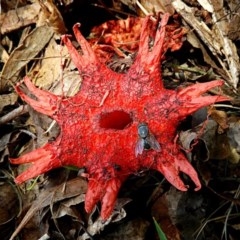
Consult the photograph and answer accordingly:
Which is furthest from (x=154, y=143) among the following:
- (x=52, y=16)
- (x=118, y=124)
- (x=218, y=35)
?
(x=52, y=16)

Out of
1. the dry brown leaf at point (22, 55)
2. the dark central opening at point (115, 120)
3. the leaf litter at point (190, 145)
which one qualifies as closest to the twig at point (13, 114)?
the leaf litter at point (190, 145)

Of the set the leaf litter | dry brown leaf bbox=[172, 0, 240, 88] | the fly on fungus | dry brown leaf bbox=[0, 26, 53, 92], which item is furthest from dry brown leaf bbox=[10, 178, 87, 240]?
dry brown leaf bbox=[172, 0, 240, 88]

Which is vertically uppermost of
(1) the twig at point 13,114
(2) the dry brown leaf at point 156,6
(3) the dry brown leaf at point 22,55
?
(2) the dry brown leaf at point 156,6

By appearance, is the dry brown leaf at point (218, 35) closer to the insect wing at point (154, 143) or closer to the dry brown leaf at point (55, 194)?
the insect wing at point (154, 143)

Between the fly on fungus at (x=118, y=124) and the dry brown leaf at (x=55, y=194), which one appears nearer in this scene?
the fly on fungus at (x=118, y=124)

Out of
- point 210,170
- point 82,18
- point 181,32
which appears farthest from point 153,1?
point 210,170

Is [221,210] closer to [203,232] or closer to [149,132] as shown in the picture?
[203,232]

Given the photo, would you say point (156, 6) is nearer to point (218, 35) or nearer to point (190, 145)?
point (218, 35)
